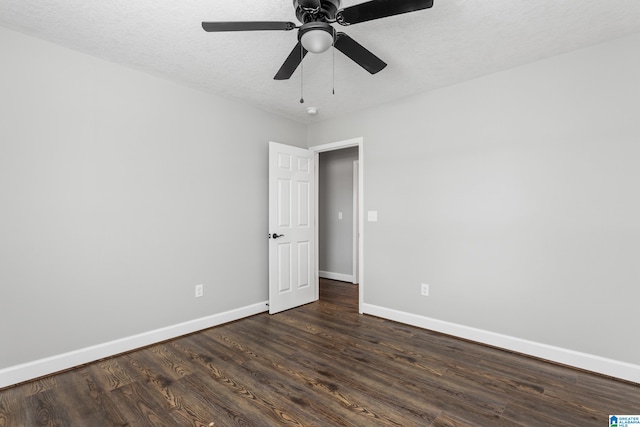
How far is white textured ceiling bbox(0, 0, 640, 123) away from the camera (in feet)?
6.47

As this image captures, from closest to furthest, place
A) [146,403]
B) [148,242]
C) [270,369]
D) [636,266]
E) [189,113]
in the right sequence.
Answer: [146,403], [636,266], [270,369], [148,242], [189,113]

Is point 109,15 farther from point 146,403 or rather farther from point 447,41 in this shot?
point 146,403

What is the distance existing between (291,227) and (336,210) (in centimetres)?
180

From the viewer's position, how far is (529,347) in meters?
2.66

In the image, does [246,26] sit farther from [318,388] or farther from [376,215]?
[376,215]

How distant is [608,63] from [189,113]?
3629 millimetres

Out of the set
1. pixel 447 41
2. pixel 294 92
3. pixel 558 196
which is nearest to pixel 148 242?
pixel 294 92

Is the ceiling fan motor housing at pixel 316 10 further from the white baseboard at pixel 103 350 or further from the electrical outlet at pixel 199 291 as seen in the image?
the white baseboard at pixel 103 350

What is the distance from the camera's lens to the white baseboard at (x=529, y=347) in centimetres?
229

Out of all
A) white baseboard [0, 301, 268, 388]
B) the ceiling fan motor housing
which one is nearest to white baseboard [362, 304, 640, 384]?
white baseboard [0, 301, 268, 388]

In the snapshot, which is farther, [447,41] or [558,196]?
[558,196]

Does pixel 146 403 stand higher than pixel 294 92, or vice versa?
pixel 294 92

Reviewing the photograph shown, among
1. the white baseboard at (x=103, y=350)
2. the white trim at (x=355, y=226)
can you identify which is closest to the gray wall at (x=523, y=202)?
the white trim at (x=355, y=226)

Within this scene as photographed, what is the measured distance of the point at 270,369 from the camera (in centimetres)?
242
